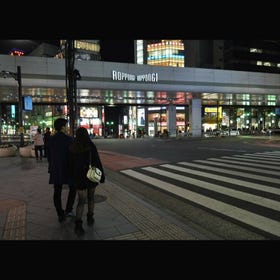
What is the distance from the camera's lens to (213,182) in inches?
323

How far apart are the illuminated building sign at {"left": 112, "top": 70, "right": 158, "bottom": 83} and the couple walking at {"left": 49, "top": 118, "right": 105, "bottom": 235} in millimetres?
19265

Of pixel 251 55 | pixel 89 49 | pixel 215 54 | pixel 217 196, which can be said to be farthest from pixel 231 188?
pixel 215 54

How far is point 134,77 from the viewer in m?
24.3

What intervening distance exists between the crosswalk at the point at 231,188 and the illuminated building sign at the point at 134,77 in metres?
14.1

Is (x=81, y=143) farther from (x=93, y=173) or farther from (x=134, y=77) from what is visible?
(x=134, y=77)

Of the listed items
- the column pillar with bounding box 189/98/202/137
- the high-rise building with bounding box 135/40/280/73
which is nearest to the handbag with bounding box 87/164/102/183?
the column pillar with bounding box 189/98/202/137

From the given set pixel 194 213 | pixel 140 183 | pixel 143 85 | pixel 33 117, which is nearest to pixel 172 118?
pixel 143 85

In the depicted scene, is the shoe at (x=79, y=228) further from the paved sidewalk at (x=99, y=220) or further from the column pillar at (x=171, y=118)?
the column pillar at (x=171, y=118)

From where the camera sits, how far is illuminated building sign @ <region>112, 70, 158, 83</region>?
2356 centimetres

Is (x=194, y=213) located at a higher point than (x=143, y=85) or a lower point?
lower

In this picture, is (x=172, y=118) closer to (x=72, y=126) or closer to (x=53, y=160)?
(x=72, y=126)

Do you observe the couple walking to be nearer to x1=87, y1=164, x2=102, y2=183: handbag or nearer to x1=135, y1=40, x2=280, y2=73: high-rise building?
x1=87, y1=164, x2=102, y2=183: handbag

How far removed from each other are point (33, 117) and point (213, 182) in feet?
217
